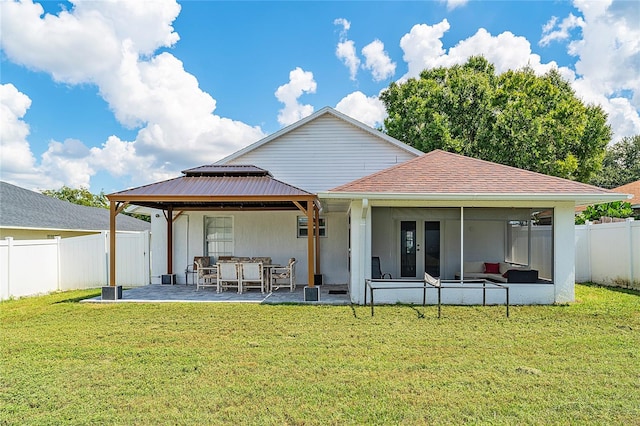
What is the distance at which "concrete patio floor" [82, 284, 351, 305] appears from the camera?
9.64 meters

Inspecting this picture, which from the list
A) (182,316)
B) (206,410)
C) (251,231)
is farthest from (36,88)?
(206,410)

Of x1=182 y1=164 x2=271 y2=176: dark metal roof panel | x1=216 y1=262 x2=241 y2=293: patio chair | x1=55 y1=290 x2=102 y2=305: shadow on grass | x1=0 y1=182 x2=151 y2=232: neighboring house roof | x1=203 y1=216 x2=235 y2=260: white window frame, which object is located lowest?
x1=55 y1=290 x2=102 y2=305: shadow on grass

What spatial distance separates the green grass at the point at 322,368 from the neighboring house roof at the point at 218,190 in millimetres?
2954

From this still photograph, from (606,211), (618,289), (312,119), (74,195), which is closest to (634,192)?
(606,211)

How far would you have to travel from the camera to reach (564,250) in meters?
9.18

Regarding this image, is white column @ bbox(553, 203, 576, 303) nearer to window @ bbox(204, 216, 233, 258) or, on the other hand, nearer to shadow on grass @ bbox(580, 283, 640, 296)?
shadow on grass @ bbox(580, 283, 640, 296)

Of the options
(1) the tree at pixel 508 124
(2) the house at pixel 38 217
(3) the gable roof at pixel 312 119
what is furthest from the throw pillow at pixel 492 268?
(2) the house at pixel 38 217

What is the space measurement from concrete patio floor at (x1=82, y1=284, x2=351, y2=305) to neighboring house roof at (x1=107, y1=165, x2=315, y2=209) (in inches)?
99.5

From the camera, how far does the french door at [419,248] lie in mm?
12281

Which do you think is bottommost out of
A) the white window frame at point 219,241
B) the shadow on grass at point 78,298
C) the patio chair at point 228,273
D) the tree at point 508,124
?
the shadow on grass at point 78,298

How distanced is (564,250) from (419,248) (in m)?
4.13

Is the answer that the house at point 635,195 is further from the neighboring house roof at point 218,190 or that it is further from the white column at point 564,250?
the neighboring house roof at point 218,190

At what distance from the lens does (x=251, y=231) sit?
13406 millimetres

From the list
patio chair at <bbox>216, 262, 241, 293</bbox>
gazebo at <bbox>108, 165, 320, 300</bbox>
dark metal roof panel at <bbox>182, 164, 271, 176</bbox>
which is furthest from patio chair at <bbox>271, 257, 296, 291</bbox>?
dark metal roof panel at <bbox>182, 164, 271, 176</bbox>
